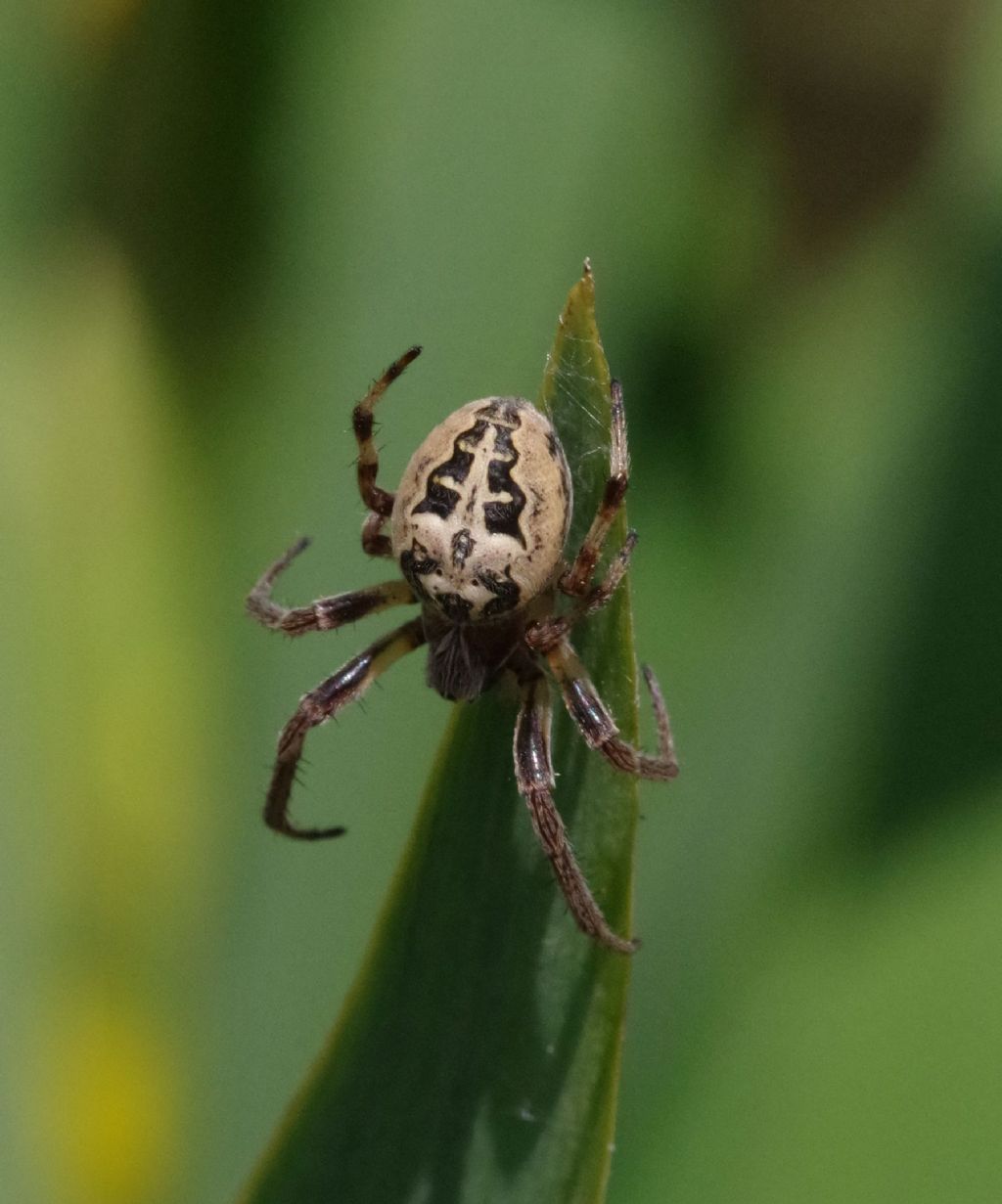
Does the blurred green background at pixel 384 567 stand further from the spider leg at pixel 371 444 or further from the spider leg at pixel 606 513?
the spider leg at pixel 606 513

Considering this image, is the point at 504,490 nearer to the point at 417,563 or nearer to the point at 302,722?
the point at 417,563

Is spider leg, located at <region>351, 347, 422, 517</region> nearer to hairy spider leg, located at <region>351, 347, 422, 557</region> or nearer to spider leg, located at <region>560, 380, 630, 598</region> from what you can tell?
hairy spider leg, located at <region>351, 347, 422, 557</region>

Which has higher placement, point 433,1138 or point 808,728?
point 808,728

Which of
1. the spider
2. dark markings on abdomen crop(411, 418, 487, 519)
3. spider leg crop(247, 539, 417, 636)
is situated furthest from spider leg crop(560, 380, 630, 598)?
spider leg crop(247, 539, 417, 636)

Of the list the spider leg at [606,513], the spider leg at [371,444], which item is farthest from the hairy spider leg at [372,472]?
the spider leg at [606,513]

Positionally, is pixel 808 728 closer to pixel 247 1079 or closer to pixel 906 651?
pixel 906 651

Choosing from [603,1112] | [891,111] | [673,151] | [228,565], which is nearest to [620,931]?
[603,1112]

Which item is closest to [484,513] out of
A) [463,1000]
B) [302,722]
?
[302,722]
